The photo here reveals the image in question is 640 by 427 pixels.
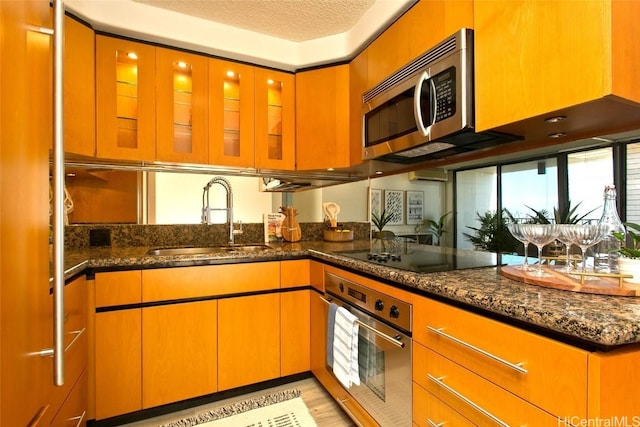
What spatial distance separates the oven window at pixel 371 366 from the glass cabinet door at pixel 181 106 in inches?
61.1

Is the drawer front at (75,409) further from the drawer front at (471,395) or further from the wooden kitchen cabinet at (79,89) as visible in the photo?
the drawer front at (471,395)

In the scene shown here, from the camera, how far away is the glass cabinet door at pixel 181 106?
1.96 m

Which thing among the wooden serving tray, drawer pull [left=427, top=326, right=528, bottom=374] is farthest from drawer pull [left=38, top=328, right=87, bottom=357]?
the wooden serving tray

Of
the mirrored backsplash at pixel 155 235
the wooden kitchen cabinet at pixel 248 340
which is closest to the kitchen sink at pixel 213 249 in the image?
the mirrored backsplash at pixel 155 235

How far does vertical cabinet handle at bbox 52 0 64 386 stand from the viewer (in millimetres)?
699

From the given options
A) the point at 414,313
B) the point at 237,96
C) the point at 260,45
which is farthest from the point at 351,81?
the point at 414,313

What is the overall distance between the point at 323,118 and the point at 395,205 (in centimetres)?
83

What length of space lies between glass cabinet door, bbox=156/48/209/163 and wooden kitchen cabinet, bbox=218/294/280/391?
102 centimetres

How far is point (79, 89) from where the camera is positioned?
1721 mm

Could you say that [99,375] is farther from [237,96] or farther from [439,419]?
[237,96]

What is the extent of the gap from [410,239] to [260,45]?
1.72m

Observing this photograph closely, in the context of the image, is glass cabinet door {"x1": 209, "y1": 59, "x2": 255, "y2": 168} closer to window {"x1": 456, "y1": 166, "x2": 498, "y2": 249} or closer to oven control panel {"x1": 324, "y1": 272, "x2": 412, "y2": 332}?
oven control panel {"x1": 324, "y1": 272, "x2": 412, "y2": 332}

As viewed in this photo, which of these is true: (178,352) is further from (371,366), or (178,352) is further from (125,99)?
(125,99)

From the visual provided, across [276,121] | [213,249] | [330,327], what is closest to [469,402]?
[330,327]
